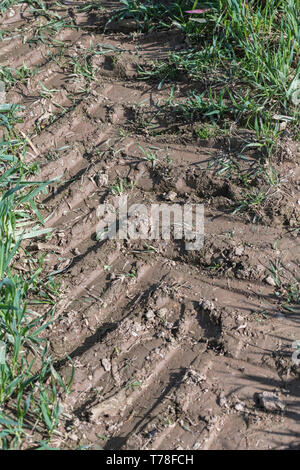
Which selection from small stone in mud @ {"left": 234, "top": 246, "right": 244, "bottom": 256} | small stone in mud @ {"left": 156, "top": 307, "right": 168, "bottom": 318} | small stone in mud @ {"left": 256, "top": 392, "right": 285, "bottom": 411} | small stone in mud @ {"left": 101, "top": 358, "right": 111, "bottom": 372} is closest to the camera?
small stone in mud @ {"left": 256, "top": 392, "right": 285, "bottom": 411}

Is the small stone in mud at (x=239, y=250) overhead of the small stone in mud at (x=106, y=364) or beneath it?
overhead

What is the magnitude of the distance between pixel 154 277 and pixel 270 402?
91 centimetres

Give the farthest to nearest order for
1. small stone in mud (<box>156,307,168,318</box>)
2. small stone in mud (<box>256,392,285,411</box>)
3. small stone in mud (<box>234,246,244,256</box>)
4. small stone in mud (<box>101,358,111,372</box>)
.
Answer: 1. small stone in mud (<box>234,246,244,256</box>)
2. small stone in mud (<box>156,307,168,318</box>)
3. small stone in mud (<box>101,358,111,372</box>)
4. small stone in mud (<box>256,392,285,411</box>)

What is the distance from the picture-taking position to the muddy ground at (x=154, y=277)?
8.73ft

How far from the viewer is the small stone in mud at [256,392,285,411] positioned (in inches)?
103

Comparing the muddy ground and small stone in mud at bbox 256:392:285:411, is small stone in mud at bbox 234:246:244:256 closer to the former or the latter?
the muddy ground

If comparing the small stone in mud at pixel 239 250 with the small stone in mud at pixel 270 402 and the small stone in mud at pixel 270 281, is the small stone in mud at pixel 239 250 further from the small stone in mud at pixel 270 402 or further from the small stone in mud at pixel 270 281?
the small stone in mud at pixel 270 402

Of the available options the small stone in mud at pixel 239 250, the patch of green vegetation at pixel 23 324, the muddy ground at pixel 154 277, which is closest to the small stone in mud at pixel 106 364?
the muddy ground at pixel 154 277

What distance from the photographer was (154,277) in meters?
3.19

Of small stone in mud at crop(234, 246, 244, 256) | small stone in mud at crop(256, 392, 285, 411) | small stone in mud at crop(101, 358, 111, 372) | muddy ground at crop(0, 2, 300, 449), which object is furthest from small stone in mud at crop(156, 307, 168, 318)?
small stone in mud at crop(256, 392, 285, 411)

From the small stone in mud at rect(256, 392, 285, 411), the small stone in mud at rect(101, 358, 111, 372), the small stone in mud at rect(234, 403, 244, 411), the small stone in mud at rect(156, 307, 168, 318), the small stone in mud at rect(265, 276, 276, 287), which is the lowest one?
the small stone in mud at rect(234, 403, 244, 411)

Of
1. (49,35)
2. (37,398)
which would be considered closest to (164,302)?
(37,398)

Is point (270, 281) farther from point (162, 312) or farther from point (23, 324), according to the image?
point (23, 324)

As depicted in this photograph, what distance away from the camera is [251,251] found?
3.21 metres
